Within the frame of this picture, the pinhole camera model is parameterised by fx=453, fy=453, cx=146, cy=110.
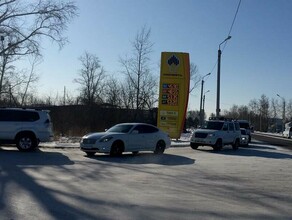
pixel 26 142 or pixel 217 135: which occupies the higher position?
pixel 217 135

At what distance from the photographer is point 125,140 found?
20.6 metres

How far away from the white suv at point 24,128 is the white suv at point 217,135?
32.7 feet

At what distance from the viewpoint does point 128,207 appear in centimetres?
864

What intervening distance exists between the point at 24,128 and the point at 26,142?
2.21ft

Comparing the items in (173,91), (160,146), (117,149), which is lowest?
(117,149)

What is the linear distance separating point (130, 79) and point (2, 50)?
16.2 meters

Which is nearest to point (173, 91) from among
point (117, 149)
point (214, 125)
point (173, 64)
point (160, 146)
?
point (173, 64)

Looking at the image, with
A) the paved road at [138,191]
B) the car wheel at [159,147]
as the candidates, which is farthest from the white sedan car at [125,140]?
the paved road at [138,191]

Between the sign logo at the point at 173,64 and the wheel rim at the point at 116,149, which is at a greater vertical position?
the sign logo at the point at 173,64

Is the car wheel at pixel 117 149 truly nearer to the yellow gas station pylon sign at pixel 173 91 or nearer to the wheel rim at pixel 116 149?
the wheel rim at pixel 116 149

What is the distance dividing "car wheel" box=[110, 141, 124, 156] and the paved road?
3312 mm

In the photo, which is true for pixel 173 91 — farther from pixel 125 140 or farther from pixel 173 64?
pixel 125 140

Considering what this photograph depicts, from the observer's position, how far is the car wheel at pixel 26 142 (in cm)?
2131

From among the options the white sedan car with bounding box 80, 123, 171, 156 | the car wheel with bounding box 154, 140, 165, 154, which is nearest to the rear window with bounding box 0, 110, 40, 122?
the white sedan car with bounding box 80, 123, 171, 156
